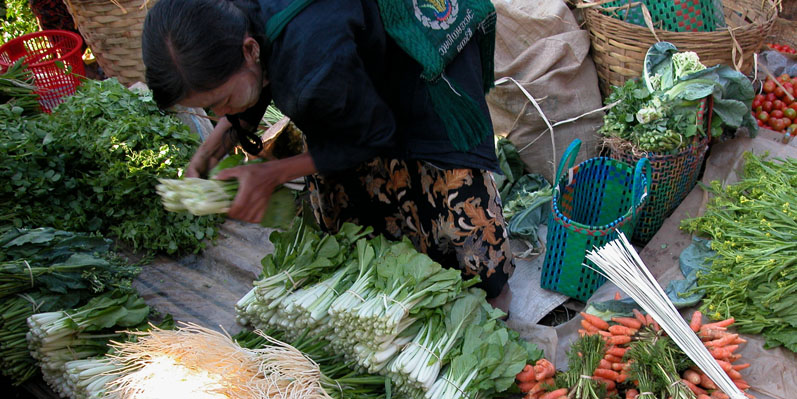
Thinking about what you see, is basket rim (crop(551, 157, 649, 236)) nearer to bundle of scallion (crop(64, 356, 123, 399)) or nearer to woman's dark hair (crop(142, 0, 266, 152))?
woman's dark hair (crop(142, 0, 266, 152))

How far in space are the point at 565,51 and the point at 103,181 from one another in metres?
2.89

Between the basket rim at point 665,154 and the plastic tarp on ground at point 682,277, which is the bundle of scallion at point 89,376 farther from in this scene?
the basket rim at point 665,154

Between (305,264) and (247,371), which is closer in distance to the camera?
(247,371)

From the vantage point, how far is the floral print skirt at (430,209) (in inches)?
91.6

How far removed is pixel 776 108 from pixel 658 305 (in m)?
2.59

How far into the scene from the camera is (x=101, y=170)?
129 inches

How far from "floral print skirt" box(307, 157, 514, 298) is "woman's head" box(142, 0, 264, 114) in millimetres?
930

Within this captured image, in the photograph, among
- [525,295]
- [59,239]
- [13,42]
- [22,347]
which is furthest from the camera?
[13,42]

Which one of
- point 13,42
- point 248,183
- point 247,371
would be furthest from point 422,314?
point 13,42

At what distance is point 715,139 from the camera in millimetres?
3359

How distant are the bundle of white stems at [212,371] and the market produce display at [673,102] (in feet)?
7.07

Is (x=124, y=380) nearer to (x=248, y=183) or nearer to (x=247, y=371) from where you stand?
(x=247, y=371)

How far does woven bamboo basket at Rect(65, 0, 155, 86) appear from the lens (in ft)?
13.5

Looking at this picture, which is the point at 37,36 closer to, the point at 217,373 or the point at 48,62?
the point at 48,62
